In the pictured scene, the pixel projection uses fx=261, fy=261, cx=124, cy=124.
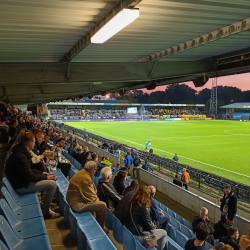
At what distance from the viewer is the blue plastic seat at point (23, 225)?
2.84 m

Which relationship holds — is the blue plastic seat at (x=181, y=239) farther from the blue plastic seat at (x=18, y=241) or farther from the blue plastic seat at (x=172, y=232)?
the blue plastic seat at (x=18, y=241)

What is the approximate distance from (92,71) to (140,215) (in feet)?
12.4

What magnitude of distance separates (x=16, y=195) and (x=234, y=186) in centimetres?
703

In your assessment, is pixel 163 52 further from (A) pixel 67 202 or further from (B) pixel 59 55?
(A) pixel 67 202

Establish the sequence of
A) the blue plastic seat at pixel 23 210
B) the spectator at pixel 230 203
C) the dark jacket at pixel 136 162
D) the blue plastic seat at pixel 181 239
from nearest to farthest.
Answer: the blue plastic seat at pixel 23 210 → the blue plastic seat at pixel 181 239 → the spectator at pixel 230 203 → the dark jacket at pixel 136 162

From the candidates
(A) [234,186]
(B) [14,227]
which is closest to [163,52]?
(B) [14,227]

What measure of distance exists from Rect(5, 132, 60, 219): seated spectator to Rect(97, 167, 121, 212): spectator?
86 cm

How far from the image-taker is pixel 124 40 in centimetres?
512

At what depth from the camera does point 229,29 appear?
423 cm

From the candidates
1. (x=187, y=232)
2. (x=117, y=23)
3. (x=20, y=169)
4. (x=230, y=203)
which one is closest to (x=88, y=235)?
(x=20, y=169)

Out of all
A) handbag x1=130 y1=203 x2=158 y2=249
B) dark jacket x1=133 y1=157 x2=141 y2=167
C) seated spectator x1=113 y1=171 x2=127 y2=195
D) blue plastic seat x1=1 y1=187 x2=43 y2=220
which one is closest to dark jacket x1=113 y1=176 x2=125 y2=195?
seated spectator x1=113 y1=171 x2=127 y2=195

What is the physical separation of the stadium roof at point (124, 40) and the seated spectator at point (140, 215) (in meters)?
2.43

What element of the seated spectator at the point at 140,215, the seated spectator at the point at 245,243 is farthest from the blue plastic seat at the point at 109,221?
the seated spectator at the point at 245,243

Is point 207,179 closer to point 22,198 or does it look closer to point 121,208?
point 121,208
